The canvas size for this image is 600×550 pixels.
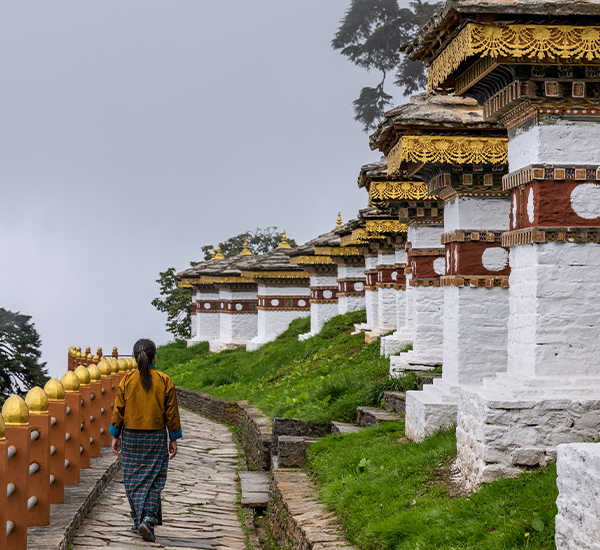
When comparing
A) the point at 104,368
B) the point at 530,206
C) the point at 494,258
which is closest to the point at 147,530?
the point at 104,368

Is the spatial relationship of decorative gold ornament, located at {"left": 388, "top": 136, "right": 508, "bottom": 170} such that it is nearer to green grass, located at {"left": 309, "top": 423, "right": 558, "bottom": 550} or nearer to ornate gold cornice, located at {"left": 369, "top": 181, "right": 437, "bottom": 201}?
green grass, located at {"left": 309, "top": 423, "right": 558, "bottom": 550}

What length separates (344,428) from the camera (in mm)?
10914

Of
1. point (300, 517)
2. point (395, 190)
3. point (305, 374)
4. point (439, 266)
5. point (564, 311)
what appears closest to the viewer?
point (564, 311)

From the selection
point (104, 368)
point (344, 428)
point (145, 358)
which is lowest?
point (344, 428)

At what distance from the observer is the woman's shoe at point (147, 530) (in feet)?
24.3

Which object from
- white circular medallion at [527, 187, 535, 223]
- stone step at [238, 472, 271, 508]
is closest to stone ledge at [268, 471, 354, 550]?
stone step at [238, 472, 271, 508]

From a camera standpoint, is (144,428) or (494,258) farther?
(494,258)

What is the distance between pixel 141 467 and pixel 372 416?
4.27 meters

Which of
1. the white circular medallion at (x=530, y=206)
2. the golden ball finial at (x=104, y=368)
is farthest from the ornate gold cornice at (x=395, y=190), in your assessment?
the white circular medallion at (x=530, y=206)

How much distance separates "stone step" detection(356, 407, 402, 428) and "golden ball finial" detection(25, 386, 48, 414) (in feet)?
15.9

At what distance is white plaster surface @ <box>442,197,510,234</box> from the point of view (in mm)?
9531

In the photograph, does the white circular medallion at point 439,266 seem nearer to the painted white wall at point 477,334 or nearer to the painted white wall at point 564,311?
the painted white wall at point 477,334

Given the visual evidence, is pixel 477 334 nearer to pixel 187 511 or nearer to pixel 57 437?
pixel 187 511

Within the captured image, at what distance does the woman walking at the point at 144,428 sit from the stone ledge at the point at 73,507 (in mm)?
628
